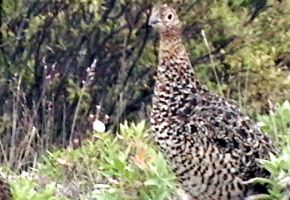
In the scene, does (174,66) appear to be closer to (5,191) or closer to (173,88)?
(173,88)

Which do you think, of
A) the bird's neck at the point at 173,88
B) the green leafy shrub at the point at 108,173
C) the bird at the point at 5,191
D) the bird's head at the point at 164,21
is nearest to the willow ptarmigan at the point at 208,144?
the bird's neck at the point at 173,88

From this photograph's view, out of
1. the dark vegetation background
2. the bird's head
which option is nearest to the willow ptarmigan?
the bird's head

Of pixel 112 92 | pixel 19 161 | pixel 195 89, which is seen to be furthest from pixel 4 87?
pixel 195 89

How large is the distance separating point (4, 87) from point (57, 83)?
478mm

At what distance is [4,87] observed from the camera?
1189 cm

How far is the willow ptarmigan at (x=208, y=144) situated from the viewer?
6477mm

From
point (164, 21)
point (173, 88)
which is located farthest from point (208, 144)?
point (164, 21)

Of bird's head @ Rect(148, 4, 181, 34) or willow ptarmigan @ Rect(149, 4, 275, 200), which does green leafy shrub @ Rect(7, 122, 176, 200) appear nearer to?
willow ptarmigan @ Rect(149, 4, 275, 200)

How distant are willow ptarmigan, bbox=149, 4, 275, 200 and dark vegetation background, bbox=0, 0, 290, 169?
4.73 metres

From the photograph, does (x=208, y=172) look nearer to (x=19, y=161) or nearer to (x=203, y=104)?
(x=203, y=104)

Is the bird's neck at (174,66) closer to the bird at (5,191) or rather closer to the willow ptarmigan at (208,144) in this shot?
the willow ptarmigan at (208,144)

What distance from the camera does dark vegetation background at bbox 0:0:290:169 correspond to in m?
11.7

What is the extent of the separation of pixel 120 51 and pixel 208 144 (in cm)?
560

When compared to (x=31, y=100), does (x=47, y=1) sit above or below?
above
